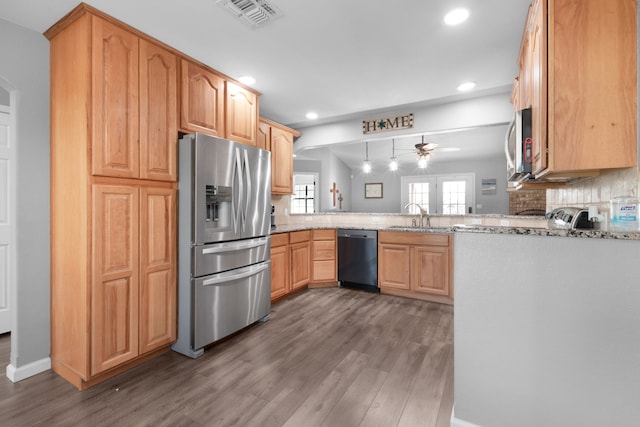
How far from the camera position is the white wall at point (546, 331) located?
46.8 inches

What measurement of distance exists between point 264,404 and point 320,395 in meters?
0.34

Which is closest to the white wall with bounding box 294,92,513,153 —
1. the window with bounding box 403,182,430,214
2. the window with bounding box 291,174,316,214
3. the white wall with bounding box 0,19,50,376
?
the window with bounding box 291,174,316,214

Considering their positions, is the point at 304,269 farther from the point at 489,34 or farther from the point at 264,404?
the point at 489,34

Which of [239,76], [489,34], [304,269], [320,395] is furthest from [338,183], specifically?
[320,395]

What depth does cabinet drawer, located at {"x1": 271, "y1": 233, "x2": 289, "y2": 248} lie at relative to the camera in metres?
3.50

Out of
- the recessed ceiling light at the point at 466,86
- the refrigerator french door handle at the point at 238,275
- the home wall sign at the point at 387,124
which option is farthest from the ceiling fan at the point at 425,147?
the refrigerator french door handle at the point at 238,275

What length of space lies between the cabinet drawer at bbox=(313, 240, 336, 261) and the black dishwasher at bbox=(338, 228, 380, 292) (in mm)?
101

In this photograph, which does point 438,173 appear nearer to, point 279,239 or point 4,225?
point 279,239

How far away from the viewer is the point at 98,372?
6.24 ft

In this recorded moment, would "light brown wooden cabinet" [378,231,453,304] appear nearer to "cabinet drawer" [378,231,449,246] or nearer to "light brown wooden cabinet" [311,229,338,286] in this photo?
"cabinet drawer" [378,231,449,246]

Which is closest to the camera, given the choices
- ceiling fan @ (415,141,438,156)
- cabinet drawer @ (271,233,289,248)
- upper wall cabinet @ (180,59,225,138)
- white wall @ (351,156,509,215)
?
upper wall cabinet @ (180,59,225,138)

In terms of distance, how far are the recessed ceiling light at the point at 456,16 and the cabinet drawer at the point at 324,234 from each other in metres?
2.84

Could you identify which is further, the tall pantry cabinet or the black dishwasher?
the black dishwasher

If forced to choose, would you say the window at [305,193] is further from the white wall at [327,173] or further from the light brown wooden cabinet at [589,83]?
the light brown wooden cabinet at [589,83]
